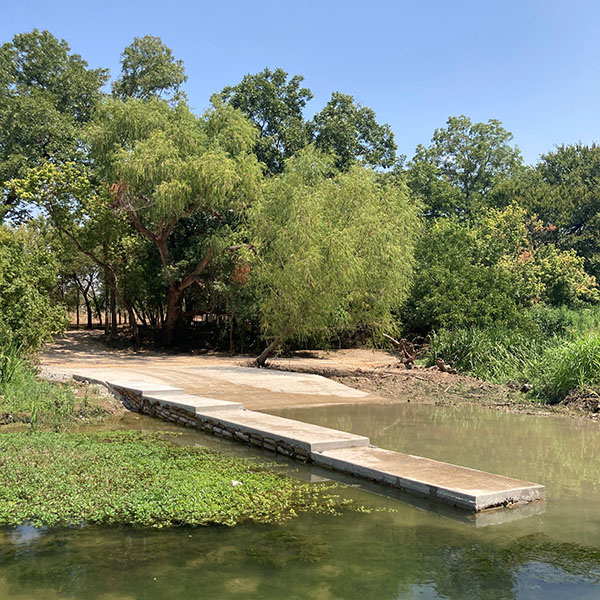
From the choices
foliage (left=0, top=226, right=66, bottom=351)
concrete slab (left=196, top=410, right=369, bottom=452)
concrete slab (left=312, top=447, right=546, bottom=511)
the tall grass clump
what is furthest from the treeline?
concrete slab (left=312, top=447, right=546, bottom=511)

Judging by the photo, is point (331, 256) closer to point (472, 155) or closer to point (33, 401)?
point (33, 401)

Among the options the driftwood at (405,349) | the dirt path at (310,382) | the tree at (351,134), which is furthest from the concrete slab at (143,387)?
the tree at (351,134)

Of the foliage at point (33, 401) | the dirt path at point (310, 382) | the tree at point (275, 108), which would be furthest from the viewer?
the tree at point (275, 108)

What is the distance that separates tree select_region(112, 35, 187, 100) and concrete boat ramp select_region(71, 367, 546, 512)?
22904mm

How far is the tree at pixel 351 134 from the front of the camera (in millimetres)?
33406

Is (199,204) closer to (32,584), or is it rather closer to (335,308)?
(335,308)

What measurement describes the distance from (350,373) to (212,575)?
48.1 ft

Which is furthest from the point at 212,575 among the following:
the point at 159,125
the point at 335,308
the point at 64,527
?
the point at 159,125

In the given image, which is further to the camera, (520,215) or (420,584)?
(520,215)

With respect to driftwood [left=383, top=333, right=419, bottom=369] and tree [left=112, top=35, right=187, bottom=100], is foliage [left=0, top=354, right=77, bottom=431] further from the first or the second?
tree [left=112, top=35, right=187, bottom=100]

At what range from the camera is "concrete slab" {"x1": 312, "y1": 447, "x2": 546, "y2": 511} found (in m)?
6.60

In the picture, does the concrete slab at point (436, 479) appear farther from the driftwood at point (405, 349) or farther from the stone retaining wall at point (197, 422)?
the driftwood at point (405, 349)

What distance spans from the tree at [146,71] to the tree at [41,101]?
1.11 metres

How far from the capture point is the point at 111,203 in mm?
22938
